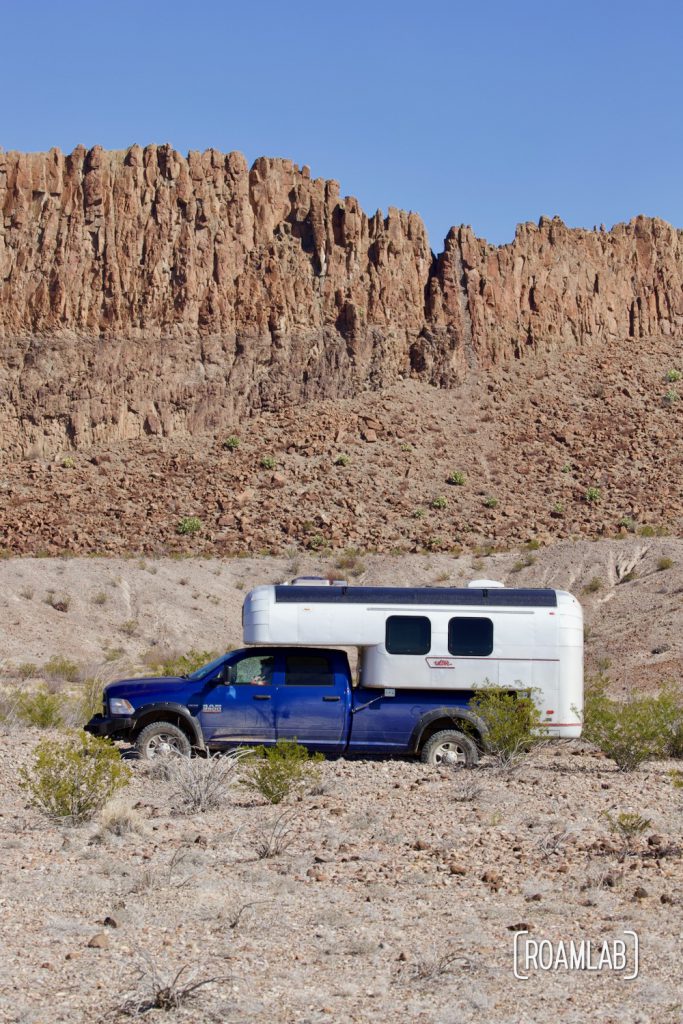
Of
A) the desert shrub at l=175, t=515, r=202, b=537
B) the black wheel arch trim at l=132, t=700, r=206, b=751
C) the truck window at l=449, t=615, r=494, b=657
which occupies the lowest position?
the black wheel arch trim at l=132, t=700, r=206, b=751

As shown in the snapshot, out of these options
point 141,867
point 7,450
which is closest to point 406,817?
point 141,867

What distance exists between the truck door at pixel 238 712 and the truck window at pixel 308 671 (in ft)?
0.85

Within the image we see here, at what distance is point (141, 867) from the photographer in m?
9.79

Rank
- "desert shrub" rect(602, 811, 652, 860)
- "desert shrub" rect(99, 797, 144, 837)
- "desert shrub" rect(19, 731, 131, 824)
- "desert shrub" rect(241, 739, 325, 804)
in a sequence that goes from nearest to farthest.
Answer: "desert shrub" rect(602, 811, 652, 860) < "desert shrub" rect(99, 797, 144, 837) < "desert shrub" rect(19, 731, 131, 824) < "desert shrub" rect(241, 739, 325, 804)

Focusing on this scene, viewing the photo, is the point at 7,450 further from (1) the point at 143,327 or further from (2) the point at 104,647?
(2) the point at 104,647

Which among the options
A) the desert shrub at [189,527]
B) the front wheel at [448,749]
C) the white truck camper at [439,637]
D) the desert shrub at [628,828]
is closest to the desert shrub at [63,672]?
the white truck camper at [439,637]

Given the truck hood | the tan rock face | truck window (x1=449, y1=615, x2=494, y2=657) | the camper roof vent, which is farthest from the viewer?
the tan rock face

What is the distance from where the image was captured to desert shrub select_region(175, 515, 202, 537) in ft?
171

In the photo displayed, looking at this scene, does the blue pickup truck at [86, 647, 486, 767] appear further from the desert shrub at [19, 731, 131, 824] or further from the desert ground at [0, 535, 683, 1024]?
the desert shrub at [19, 731, 131, 824]

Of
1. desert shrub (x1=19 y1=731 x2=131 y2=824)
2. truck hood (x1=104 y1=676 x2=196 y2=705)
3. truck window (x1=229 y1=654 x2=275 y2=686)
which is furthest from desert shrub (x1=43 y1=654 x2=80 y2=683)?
desert shrub (x1=19 y1=731 x2=131 y2=824)

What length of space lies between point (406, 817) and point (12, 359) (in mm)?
56026

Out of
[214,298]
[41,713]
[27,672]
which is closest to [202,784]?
[41,713]

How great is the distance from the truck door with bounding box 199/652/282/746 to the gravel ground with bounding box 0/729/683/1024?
5.42ft

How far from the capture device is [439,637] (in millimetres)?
15469
